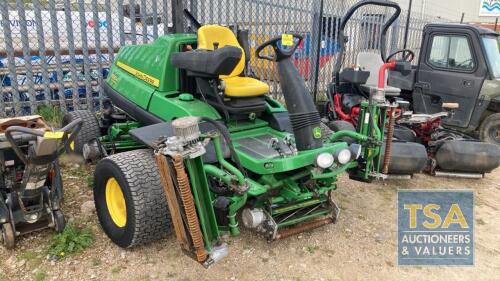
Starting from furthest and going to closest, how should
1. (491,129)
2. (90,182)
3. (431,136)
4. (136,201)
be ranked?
(491,129), (431,136), (90,182), (136,201)

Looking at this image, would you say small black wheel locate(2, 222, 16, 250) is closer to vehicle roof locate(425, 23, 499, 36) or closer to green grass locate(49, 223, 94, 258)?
green grass locate(49, 223, 94, 258)

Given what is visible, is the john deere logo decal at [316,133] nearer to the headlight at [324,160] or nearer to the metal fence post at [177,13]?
the headlight at [324,160]

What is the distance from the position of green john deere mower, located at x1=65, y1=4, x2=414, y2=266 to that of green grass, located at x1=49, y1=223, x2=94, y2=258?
150 millimetres

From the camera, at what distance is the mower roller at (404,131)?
14.2ft

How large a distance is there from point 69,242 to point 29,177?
1.79 ft

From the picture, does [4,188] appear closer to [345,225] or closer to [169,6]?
[345,225]

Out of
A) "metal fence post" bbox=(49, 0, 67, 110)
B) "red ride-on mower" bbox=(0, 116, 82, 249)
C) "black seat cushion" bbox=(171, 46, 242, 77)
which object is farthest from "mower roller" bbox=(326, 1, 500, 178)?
"metal fence post" bbox=(49, 0, 67, 110)

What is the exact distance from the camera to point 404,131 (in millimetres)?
5074

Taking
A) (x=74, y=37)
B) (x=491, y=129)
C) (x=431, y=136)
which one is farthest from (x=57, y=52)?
(x=491, y=129)

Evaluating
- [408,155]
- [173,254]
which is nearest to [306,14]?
[408,155]

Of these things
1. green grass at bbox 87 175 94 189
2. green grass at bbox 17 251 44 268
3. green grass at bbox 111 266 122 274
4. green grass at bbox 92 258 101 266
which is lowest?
green grass at bbox 111 266 122 274

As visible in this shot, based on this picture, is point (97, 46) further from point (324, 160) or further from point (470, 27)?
point (470, 27)

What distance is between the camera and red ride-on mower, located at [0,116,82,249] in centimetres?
281

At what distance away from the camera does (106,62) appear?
5840 millimetres
